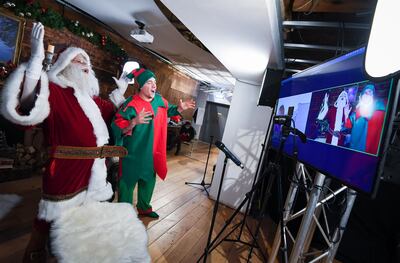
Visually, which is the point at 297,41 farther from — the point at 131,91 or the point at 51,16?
the point at 131,91

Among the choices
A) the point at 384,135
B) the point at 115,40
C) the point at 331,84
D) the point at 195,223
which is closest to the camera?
the point at 384,135

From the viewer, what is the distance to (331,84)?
126 cm

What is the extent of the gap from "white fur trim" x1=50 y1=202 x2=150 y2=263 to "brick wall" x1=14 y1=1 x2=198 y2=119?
120 centimetres

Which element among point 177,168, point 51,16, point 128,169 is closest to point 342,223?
point 128,169

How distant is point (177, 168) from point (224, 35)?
325 cm

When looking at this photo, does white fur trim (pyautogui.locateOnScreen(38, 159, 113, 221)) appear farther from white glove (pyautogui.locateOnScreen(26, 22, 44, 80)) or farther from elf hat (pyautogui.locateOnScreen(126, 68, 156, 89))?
elf hat (pyautogui.locateOnScreen(126, 68, 156, 89))

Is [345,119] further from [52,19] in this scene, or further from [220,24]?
[52,19]

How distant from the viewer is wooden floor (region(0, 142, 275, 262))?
176 cm

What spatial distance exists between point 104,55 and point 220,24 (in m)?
2.94

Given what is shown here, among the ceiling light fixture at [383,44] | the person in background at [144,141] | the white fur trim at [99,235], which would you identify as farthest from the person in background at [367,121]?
the person in background at [144,141]

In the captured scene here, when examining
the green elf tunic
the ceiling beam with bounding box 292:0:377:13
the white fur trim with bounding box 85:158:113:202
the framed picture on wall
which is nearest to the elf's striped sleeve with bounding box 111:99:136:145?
the green elf tunic

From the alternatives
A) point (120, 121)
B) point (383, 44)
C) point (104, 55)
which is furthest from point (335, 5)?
point (104, 55)

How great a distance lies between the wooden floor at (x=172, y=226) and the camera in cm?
176

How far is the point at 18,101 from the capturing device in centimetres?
110
